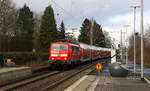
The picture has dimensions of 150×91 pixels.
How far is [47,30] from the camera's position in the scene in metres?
73.6

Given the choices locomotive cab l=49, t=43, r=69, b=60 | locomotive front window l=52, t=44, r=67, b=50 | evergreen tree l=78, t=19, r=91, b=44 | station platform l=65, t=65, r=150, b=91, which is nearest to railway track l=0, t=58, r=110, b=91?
station platform l=65, t=65, r=150, b=91

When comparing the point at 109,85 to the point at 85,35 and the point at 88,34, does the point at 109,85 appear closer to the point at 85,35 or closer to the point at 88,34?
the point at 85,35

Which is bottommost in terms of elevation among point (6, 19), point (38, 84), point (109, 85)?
point (38, 84)

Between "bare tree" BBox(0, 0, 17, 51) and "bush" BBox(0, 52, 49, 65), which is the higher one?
"bare tree" BBox(0, 0, 17, 51)

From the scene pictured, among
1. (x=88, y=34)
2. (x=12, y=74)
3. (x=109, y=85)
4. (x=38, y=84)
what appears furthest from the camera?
(x=88, y=34)

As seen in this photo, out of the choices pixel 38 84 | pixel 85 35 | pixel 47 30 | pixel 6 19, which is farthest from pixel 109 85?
pixel 85 35

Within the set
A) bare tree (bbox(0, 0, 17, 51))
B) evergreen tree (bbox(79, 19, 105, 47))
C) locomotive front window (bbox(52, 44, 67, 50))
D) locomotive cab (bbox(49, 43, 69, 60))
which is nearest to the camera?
locomotive cab (bbox(49, 43, 69, 60))

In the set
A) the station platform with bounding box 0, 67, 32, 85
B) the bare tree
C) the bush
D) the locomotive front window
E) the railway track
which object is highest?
the bare tree

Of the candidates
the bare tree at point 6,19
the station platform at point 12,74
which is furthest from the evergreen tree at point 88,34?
the station platform at point 12,74

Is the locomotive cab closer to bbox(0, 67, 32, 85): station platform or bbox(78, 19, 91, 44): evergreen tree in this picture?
bbox(0, 67, 32, 85): station platform

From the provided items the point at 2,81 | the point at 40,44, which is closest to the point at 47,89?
the point at 2,81

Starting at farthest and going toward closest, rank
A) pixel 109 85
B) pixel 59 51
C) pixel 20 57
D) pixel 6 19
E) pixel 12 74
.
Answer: pixel 6 19, pixel 20 57, pixel 59 51, pixel 12 74, pixel 109 85

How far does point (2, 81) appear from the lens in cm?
1880

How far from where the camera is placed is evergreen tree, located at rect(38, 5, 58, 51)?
73062mm
